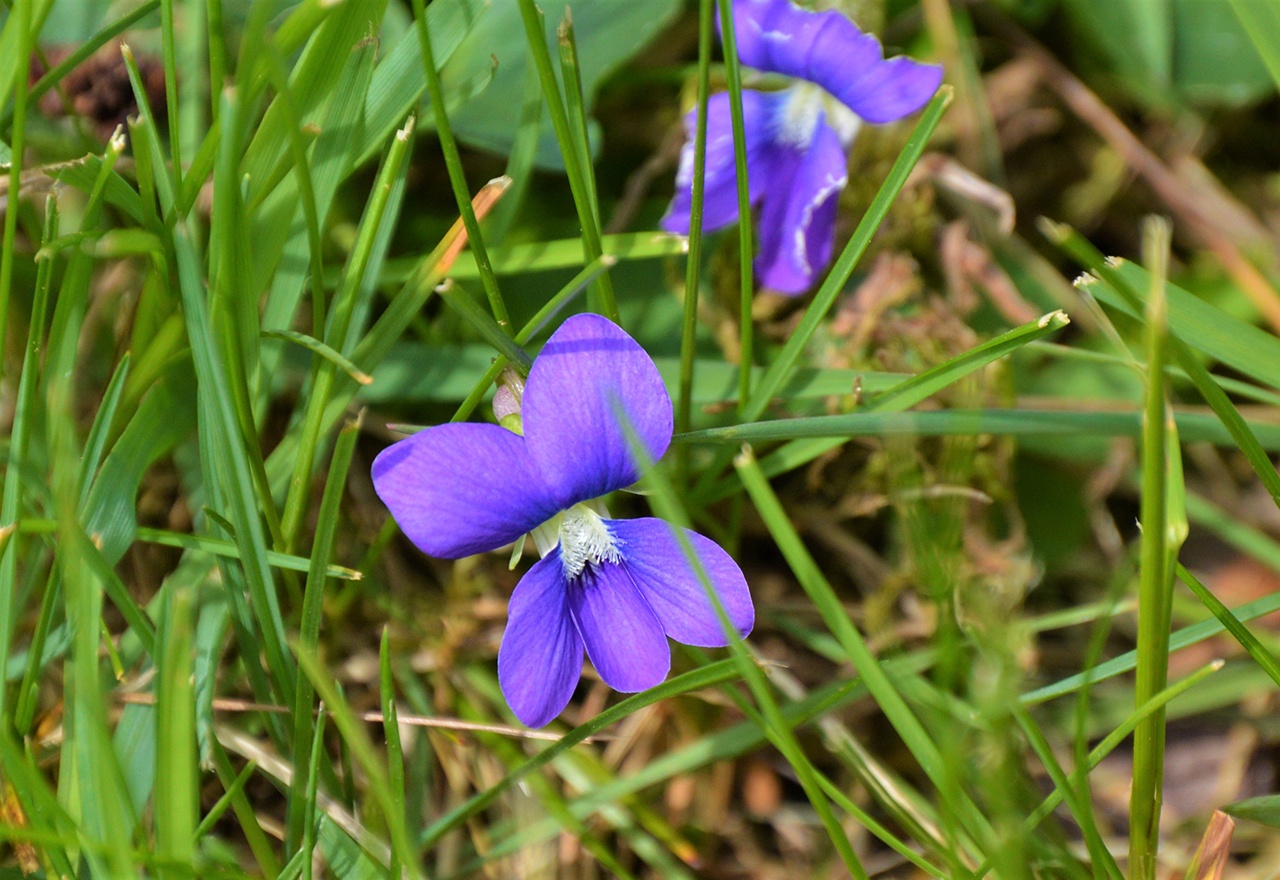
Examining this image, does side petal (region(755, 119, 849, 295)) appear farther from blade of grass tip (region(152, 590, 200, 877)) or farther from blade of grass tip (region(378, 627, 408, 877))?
blade of grass tip (region(152, 590, 200, 877))

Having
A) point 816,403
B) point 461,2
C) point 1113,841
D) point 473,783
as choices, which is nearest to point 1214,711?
point 1113,841

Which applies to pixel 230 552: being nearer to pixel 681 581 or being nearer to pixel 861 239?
pixel 681 581

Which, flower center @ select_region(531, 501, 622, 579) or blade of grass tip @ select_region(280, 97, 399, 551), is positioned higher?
blade of grass tip @ select_region(280, 97, 399, 551)

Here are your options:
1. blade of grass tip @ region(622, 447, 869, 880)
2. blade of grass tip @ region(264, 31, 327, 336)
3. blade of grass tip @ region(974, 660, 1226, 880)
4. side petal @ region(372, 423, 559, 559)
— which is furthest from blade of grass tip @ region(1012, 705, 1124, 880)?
blade of grass tip @ region(264, 31, 327, 336)

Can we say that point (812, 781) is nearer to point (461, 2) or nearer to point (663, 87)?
point (461, 2)

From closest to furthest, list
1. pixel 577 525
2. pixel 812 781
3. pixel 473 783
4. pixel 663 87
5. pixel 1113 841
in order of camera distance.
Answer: pixel 812 781, pixel 577 525, pixel 473 783, pixel 1113 841, pixel 663 87
